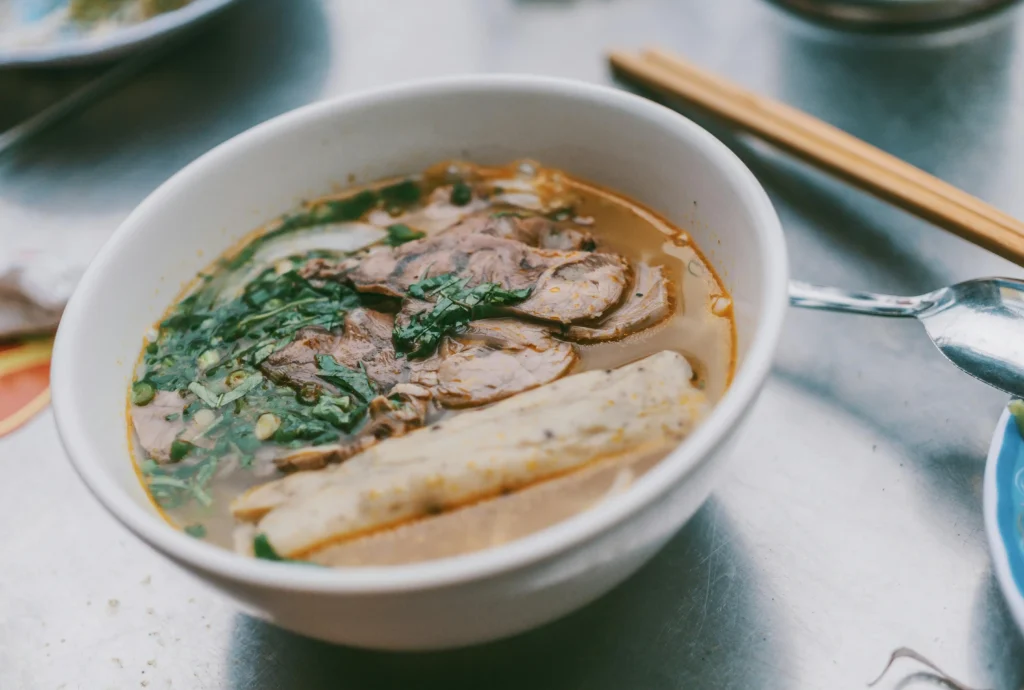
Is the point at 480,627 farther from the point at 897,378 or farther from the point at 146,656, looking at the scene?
the point at 897,378

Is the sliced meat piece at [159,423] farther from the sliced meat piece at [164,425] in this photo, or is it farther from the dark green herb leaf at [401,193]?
the dark green herb leaf at [401,193]

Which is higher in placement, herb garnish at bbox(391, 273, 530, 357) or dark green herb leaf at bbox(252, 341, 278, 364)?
herb garnish at bbox(391, 273, 530, 357)

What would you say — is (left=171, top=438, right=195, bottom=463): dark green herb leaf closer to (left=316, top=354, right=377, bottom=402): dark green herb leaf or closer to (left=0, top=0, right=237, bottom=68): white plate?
(left=316, top=354, right=377, bottom=402): dark green herb leaf

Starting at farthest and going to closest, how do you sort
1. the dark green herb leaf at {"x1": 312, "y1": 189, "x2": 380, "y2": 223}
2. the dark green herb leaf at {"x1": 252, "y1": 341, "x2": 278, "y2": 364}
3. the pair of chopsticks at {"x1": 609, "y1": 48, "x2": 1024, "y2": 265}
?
the dark green herb leaf at {"x1": 312, "y1": 189, "x2": 380, "y2": 223} → the pair of chopsticks at {"x1": 609, "y1": 48, "x2": 1024, "y2": 265} → the dark green herb leaf at {"x1": 252, "y1": 341, "x2": 278, "y2": 364}

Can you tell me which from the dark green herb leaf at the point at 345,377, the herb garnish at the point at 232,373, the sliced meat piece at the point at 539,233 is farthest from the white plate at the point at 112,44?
the dark green herb leaf at the point at 345,377

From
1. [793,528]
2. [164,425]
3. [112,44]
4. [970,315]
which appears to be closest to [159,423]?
[164,425]

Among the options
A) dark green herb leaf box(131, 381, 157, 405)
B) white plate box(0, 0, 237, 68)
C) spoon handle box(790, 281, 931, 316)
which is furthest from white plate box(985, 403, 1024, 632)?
white plate box(0, 0, 237, 68)

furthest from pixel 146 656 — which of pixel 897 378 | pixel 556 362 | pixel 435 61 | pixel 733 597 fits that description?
pixel 435 61
